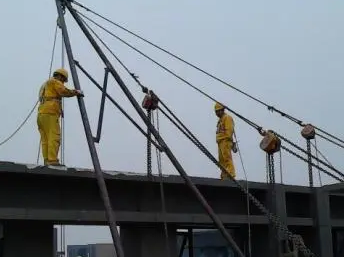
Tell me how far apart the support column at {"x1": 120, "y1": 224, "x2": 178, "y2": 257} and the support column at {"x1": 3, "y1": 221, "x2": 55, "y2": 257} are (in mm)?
1638

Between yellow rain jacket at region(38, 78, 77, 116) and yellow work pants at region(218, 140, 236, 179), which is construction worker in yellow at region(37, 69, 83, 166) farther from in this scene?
yellow work pants at region(218, 140, 236, 179)

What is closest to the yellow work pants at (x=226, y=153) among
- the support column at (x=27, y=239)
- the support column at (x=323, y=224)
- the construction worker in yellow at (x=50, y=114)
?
the support column at (x=323, y=224)

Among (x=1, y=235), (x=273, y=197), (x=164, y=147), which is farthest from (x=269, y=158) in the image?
(x=1, y=235)

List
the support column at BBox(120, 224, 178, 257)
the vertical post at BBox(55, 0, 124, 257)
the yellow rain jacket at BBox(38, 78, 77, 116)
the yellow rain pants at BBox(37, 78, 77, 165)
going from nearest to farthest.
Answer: the vertical post at BBox(55, 0, 124, 257), the yellow rain pants at BBox(37, 78, 77, 165), the yellow rain jacket at BBox(38, 78, 77, 116), the support column at BBox(120, 224, 178, 257)

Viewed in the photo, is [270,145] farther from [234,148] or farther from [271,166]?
[234,148]

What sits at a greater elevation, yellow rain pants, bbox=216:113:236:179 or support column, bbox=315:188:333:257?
yellow rain pants, bbox=216:113:236:179

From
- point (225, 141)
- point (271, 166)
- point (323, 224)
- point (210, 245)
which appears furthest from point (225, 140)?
point (210, 245)

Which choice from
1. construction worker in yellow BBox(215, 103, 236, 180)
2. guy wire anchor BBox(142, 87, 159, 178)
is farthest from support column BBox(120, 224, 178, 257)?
construction worker in yellow BBox(215, 103, 236, 180)

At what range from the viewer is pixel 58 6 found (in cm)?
853

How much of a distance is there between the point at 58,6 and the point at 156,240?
15.0ft

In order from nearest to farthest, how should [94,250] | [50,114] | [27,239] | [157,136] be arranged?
[157,136] < [27,239] < [50,114] < [94,250]

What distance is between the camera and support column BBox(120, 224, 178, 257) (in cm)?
1050

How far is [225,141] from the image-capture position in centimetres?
1320

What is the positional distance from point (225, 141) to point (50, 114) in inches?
175
